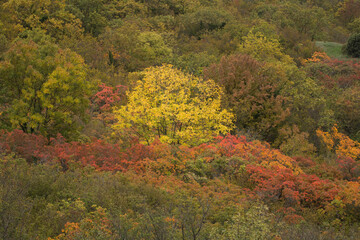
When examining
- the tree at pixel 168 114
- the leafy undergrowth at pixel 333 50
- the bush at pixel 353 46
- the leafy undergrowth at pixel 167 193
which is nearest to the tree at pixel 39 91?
the leafy undergrowth at pixel 167 193

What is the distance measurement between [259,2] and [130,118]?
54988mm

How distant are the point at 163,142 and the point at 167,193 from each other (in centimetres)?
759

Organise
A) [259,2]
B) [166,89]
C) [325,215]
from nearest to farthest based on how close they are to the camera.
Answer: [325,215], [166,89], [259,2]

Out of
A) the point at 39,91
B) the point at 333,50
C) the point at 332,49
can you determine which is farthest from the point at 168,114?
the point at 332,49

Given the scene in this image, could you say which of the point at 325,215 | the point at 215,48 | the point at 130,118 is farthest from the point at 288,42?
the point at 325,215

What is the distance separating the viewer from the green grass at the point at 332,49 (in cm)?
4977

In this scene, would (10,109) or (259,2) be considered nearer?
(10,109)

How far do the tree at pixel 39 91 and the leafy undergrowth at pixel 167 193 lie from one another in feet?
5.44

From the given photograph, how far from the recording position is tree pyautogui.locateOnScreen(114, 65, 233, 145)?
70.2ft

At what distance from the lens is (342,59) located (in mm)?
47625

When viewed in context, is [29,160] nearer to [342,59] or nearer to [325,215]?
[325,215]

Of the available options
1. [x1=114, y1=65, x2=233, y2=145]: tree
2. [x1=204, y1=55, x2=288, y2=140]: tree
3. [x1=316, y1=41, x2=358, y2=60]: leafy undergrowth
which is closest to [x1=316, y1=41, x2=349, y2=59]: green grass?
[x1=316, y1=41, x2=358, y2=60]: leafy undergrowth

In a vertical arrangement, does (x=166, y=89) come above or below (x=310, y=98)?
above

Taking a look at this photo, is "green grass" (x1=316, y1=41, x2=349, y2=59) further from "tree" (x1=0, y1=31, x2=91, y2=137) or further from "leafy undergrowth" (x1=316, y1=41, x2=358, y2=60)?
"tree" (x1=0, y1=31, x2=91, y2=137)
